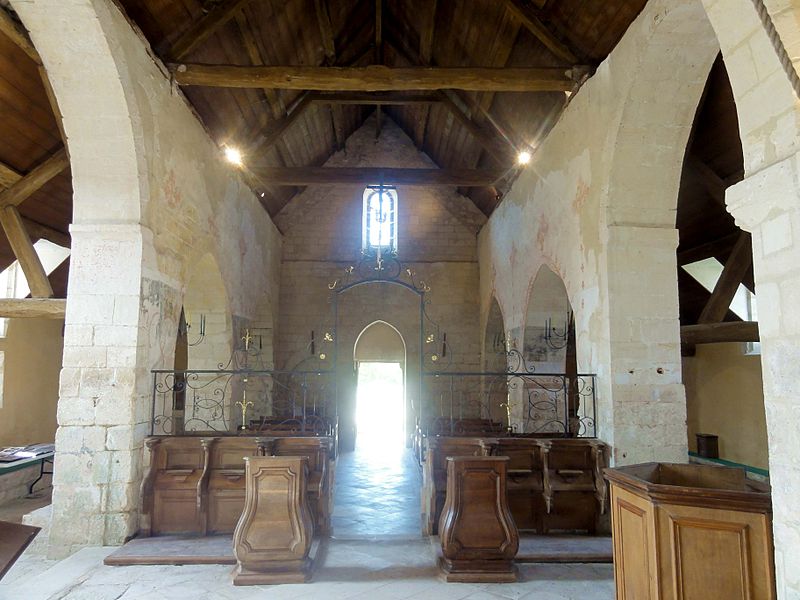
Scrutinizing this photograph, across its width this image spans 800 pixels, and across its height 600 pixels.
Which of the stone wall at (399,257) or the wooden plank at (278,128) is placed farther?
the stone wall at (399,257)

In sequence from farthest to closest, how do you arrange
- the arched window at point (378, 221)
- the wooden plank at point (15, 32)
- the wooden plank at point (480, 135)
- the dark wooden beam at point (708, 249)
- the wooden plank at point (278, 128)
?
the arched window at point (378, 221)
the wooden plank at point (480, 135)
the wooden plank at point (278, 128)
the dark wooden beam at point (708, 249)
the wooden plank at point (15, 32)

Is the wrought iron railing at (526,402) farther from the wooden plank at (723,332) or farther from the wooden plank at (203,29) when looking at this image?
the wooden plank at (203,29)

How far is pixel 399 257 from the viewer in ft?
35.8

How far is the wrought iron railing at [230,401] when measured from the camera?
480 centimetres

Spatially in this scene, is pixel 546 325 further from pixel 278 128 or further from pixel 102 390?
pixel 102 390

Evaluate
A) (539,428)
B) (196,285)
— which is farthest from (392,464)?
(196,285)

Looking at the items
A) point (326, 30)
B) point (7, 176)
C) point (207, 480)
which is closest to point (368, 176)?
point (326, 30)

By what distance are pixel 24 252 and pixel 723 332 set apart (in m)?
7.21

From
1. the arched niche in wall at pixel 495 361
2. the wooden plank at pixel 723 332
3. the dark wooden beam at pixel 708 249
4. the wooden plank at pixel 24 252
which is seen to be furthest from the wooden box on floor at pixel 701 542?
the arched niche in wall at pixel 495 361

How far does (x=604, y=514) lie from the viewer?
432 centimetres

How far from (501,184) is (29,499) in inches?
306

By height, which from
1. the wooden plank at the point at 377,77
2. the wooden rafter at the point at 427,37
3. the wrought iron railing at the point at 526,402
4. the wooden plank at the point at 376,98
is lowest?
the wrought iron railing at the point at 526,402

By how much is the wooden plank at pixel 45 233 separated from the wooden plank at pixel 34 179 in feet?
3.52

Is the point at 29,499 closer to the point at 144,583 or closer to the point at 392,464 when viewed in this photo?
the point at 392,464
